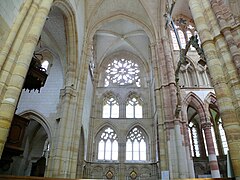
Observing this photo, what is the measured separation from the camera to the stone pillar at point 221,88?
4062 millimetres

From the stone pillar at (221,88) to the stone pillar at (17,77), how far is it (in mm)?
4822

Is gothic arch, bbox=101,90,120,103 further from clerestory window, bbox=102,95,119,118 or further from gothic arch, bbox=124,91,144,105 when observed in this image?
gothic arch, bbox=124,91,144,105

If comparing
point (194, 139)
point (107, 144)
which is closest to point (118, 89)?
point (107, 144)

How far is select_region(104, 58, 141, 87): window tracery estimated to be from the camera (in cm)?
2003

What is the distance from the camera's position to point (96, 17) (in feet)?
45.8

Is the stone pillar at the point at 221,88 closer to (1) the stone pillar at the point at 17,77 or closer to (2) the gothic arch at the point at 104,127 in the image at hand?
(1) the stone pillar at the point at 17,77

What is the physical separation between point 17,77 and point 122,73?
16000 mm

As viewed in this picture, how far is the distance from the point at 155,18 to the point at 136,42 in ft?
18.9

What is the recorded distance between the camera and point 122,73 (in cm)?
2048

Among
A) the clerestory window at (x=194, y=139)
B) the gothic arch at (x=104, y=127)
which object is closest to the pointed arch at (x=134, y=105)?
the gothic arch at (x=104, y=127)

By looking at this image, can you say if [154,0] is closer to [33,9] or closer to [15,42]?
[33,9]

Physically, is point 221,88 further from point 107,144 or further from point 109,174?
point 107,144

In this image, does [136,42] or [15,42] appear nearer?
[15,42]

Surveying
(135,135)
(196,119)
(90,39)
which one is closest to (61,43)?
(90,39)
